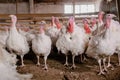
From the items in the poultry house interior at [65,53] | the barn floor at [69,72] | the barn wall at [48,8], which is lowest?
the barn floor at [69,72]

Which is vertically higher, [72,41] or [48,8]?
[48,8]

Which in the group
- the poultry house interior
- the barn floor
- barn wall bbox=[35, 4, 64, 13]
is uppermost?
barn wall bbox=[35, 4, 64, 13]

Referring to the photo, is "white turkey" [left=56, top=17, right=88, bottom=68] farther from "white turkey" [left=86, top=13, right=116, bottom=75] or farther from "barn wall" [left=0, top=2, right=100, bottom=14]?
"barn wall" [left=0, top=2, right=100, bottom=14]

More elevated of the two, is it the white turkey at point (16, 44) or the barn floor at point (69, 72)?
the white turkey at point (16, 44)

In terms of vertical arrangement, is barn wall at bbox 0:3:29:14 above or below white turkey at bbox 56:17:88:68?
above

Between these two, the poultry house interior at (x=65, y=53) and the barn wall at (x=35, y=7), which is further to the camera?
the barn wall at (x=35, y=7)

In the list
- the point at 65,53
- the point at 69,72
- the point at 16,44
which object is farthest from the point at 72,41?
the point at 16,44

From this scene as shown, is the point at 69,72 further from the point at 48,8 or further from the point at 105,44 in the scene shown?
the point at 48,8

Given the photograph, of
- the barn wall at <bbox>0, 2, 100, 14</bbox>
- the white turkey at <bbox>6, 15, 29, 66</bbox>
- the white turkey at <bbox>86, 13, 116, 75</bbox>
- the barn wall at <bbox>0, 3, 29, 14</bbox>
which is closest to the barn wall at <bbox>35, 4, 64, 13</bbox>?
the barn wall at <bbox>0, 2, 100, 14</bbox>

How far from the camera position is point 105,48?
16.9ft

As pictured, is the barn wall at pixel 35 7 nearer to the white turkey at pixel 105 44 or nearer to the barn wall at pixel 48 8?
the barn wall at pixel 48 8

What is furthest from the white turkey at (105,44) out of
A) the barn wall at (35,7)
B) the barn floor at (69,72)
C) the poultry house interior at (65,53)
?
the barn wall at (35,7)

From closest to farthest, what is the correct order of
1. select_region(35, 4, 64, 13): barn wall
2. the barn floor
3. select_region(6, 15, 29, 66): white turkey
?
1. the barn floor
2. select_region(6, 15, 29, 66): white turkey
3. select_region(35, 4, 64, 13): barn wall

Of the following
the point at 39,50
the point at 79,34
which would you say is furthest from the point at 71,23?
the point at 39,50
